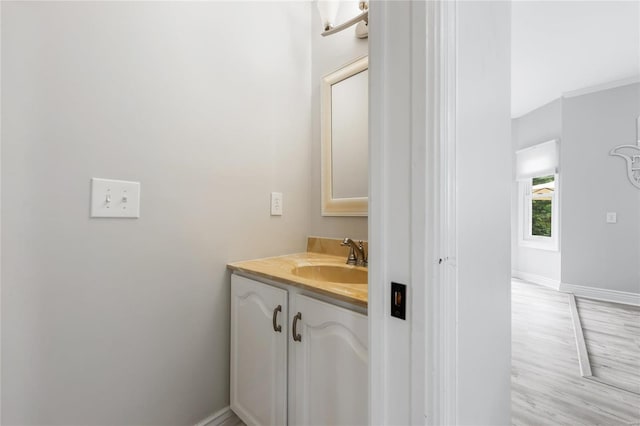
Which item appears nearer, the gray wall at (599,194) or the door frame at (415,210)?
the door frame at (415,210)

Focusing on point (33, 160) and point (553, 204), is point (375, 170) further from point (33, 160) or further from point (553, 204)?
point (553, 204)

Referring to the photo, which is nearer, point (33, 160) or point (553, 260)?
point (33, 160)

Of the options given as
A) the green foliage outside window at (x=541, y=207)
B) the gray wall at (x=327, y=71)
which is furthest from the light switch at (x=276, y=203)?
the green foliage outside window at (x=541, y=207)

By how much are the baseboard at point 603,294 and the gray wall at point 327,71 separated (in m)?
3.96

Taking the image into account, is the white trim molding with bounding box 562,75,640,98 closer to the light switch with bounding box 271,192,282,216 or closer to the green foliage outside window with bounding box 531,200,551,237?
the green foliage outside window with bounding box 531,200,551,237

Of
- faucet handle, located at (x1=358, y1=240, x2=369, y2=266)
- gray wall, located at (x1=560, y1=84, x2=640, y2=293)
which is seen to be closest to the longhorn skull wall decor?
gray wall, located at (x1=560, y1=84, x2=640, y2=293)

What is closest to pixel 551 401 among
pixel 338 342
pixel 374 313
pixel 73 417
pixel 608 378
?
pixel 608 378

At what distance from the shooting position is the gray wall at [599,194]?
129 inches

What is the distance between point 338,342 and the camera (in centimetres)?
82

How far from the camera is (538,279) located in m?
4.31

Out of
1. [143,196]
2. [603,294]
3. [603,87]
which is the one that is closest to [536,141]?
[603,87]

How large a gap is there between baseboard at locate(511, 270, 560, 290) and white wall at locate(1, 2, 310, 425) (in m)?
4.46

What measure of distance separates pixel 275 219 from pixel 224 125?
53cm

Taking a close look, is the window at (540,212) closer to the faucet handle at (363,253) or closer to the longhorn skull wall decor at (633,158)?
the longhorn skull wall decor at (633,158)
